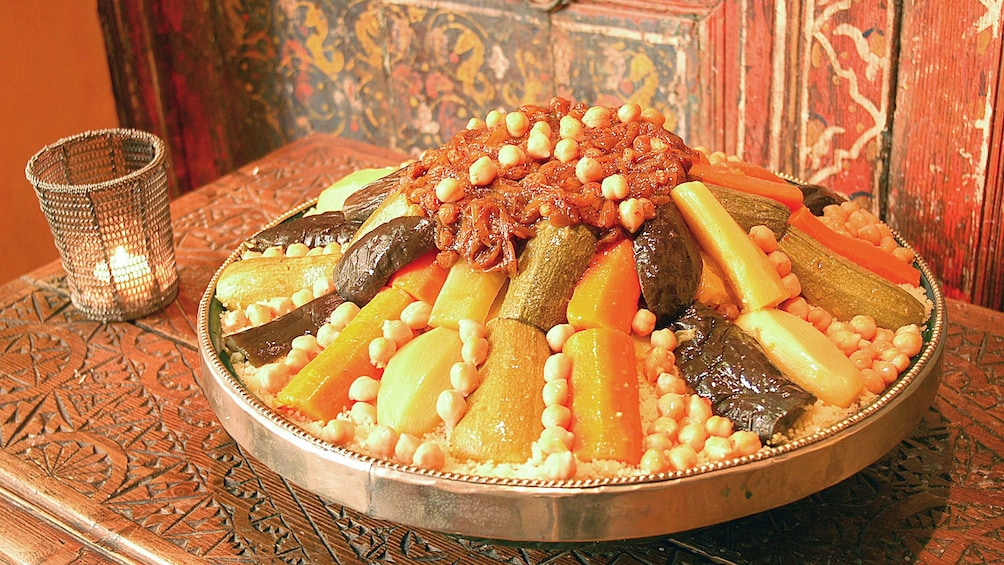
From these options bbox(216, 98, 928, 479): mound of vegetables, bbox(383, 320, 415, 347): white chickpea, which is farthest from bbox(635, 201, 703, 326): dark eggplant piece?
bbox(383, 320, 415, 347): white chickpea

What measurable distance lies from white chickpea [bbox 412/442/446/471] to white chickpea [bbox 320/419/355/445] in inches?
4.1

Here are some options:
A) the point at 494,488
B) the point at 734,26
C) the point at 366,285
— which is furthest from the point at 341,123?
the point at 494,488

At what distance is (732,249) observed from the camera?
144 centimetres

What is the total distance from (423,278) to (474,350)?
0.17 m

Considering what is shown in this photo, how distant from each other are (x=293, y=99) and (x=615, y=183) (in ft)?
7.69

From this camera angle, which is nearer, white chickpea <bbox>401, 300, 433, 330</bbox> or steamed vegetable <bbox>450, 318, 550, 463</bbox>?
steamed vegetable <bbox>450, 318, 550, 463</bbox>

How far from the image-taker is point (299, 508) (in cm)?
156

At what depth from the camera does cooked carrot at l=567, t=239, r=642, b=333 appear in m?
1.40

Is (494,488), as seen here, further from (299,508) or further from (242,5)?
(242,5)

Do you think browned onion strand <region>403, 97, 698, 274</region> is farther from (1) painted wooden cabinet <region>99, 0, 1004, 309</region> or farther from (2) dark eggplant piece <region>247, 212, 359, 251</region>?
(1) painted wooden cabinet <region>99, 0, 1004, 309</region>

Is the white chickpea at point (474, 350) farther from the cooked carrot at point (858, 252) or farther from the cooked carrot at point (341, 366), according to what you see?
the cooked carrot at point (858, 252)

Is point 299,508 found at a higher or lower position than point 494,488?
lower

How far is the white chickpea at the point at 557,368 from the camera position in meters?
1.36

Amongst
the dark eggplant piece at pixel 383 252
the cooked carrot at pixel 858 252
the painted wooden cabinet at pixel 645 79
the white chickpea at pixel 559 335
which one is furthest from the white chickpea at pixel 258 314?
the painted wooden cabinet at pixel 645 79
